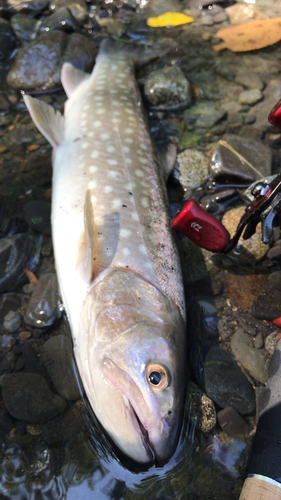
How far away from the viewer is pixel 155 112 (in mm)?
4883

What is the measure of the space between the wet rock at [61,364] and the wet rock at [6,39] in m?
4.89

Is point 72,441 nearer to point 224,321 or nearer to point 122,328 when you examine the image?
point 122,328

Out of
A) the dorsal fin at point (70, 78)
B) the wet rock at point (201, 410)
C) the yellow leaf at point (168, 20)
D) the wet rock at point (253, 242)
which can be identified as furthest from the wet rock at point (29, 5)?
the wet rock at point (201, 410)

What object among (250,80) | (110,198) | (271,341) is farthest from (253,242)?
(250,80)

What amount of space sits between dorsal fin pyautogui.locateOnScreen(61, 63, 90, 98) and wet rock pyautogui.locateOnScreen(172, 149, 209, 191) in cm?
178

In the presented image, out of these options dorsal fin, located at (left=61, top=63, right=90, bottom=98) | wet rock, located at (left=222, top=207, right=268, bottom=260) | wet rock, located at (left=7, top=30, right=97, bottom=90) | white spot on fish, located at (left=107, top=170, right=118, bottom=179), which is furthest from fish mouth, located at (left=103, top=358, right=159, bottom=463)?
wet rock, located at (left=7, top=30, right=97, bottom=90)

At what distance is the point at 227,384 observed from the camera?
108 inches

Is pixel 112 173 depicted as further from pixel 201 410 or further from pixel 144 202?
pixel 201 410

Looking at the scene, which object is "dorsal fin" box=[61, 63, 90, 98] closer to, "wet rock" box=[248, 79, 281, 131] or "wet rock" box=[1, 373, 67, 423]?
"wet rock" box=[248, 79, 281, 131]

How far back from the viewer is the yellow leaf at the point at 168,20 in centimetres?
616

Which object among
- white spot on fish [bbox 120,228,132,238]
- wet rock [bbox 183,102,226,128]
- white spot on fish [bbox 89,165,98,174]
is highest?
white spot on fish [bbox 89,165,98,174]

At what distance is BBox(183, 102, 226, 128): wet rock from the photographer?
4.73 meters

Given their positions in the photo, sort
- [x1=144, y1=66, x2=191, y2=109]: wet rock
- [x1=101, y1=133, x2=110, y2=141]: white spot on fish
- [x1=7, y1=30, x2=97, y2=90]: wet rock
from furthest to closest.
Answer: [x1=7, y1=30, x2=97, y2=90]: wet rock → [x1=144, y1=66, x2=191, y2=109]: wet rock → [x1=101, y1=133, x2=110, y2=141]: white spot on fish

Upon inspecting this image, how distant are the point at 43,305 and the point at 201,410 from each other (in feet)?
5.25
